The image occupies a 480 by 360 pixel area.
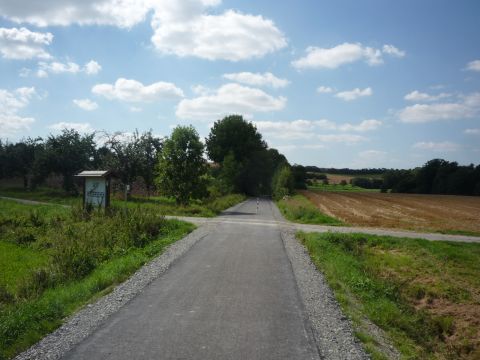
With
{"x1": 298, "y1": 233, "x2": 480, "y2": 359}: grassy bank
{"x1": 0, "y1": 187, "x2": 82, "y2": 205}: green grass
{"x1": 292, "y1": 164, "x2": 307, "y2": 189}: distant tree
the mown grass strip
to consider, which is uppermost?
{"x1": 292, "y1": 164, "x2": 307, "y2": 189}: distant tree

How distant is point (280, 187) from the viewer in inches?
2549

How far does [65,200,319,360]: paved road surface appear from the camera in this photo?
6027mm

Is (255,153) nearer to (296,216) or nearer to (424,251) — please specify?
(296,216)

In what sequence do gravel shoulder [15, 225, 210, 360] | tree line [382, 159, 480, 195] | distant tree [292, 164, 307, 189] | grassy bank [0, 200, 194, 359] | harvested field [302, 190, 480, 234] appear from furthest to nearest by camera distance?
distant tree [292, 164, 307, 189] → tree line [382, 159, 480, 195] → harvested field [302, 190, 480, 234] → grassy bank [0, 200, 194, 359] → gravel shoulder [15, 225, 210, 360]

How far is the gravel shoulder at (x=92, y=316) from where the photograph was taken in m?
6.01

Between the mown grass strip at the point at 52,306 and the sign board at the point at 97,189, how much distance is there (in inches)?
325

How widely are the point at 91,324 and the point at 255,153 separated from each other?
74690 mm

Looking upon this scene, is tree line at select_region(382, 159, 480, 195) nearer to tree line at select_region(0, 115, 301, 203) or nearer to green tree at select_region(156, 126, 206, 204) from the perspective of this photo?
tree line at select_region(0, 115, 301, 203)

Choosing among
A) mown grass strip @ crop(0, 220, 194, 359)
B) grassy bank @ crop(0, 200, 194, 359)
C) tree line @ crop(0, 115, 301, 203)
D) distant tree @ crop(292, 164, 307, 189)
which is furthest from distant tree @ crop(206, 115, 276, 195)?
mown grass strip @ crop(0, 220, 194, 359)

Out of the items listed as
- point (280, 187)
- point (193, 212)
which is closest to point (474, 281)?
point (193, 212)

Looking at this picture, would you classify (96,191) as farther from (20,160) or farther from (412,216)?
(20,160)

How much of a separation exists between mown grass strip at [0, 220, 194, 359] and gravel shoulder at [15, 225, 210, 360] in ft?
0.68

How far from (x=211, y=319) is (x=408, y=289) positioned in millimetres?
8170

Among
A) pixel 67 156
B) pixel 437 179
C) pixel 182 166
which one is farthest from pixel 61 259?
pixel 437 179
